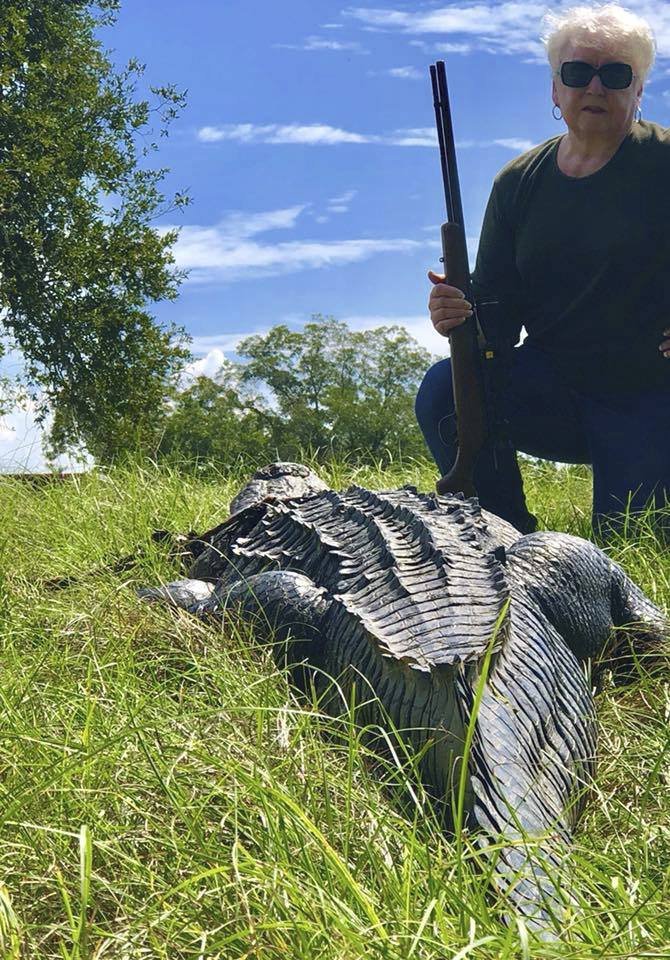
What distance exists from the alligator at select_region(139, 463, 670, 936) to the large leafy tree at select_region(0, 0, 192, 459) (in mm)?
6732

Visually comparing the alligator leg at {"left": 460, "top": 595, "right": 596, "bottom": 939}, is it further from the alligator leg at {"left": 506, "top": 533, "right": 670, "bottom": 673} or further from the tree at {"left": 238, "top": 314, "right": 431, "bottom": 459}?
the tree at {"left": 238, "top": 314, "right": 431, "bottom": 459}

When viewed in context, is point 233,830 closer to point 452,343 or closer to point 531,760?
point 531,760

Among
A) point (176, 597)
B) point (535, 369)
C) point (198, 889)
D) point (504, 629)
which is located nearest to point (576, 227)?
point (535, 369)

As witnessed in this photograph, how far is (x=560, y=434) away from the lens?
16.6 ft

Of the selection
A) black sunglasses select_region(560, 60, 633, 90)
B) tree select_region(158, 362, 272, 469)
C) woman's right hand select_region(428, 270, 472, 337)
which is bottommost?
tree select_region(158, 362, 272, 469)

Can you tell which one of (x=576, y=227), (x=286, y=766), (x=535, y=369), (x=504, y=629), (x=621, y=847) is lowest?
(x=621, y=847)

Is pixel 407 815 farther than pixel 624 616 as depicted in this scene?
No

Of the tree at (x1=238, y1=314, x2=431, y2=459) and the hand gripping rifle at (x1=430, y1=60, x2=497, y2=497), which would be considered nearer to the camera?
the hand gripping rifle at (x1=430, y1=60, x2=497, y2=497)

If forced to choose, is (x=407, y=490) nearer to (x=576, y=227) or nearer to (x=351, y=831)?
(x=351, y=831)

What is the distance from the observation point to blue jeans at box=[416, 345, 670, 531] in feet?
15.4

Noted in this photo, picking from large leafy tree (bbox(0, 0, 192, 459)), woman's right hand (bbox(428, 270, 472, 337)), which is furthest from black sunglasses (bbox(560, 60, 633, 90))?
large leafy tree (bbox(0, 0, 192, 459))

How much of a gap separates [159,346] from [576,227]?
20.2 ft

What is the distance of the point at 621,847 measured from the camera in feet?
6.47

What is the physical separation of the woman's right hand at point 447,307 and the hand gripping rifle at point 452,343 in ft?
0.11
